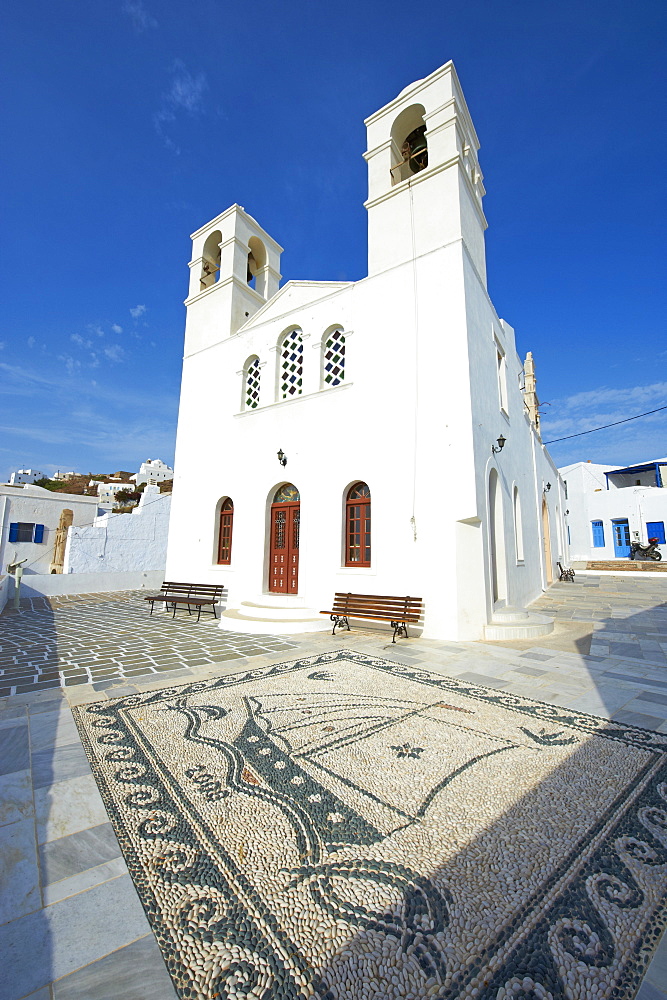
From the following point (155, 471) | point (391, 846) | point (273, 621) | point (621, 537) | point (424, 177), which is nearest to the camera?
point (391, 846)

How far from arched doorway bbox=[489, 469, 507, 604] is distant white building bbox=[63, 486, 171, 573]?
13570 millimetres

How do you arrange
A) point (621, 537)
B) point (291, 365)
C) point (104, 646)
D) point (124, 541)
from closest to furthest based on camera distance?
point (104, 646) < point (291, 365) < point (124, 541) < point (621, 537)

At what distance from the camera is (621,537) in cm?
2581

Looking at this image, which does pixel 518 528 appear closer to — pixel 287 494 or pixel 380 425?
pixel 380 425

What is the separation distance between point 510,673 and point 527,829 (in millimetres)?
2937

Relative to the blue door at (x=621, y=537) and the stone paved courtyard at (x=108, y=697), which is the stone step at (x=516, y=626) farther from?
the blue door at (x=621, y=537)

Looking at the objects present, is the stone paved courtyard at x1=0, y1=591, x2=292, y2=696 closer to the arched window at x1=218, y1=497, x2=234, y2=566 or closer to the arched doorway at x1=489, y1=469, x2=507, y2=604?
the arched window at x1=218, y1=497, x2=234, y2=566

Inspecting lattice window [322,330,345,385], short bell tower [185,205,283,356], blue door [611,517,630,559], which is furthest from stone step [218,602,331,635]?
blue door [611,517,630,559]

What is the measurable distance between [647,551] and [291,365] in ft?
72.8

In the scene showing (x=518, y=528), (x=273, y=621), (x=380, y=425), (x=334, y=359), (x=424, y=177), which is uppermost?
Answer: (x=424, y=177)

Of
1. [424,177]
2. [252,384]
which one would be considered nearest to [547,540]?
[252,384]

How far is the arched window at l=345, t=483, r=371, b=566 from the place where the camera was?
8.19 m

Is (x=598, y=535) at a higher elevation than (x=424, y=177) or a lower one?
lower

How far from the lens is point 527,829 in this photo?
83.8 inches
